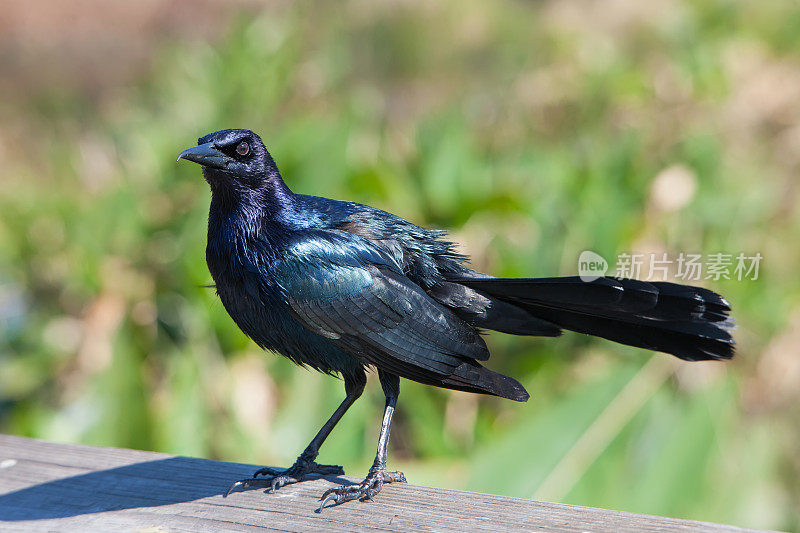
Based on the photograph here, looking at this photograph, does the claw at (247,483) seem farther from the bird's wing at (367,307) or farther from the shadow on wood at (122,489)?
the bird's wing at (367,307)

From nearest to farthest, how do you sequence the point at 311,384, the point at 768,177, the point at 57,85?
the point at 311,384, the point at 768,177, the point at 57,85

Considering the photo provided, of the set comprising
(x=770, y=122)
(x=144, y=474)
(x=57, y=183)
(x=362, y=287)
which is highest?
(x=770, y=122)

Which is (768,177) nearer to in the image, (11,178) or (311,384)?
(311,384)

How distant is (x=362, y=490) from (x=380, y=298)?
0.38m

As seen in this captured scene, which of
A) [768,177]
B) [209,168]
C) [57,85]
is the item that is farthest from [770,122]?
[57,85]

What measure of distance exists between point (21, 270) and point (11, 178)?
1.14 metres

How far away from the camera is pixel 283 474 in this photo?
1.82 meters

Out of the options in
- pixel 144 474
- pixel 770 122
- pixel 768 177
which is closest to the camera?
pixel 144 474

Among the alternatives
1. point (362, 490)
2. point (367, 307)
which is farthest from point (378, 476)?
point (367, 307)

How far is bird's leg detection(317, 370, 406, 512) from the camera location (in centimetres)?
167

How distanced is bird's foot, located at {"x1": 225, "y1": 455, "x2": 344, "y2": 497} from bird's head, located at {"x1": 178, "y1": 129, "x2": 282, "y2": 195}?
599 mm

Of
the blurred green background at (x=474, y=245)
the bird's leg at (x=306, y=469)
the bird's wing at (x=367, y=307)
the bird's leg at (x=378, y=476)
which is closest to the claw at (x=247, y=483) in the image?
the bird's leg at (x=306, y=469)

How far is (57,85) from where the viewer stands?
29.9 feet

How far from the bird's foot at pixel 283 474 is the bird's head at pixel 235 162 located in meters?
0.60
